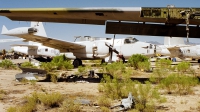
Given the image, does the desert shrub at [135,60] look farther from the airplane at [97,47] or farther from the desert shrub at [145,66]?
the airplane at [97,47]

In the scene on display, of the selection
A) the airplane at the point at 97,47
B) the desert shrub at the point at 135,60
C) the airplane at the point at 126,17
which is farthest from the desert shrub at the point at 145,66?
the airplane at the point at 126,17

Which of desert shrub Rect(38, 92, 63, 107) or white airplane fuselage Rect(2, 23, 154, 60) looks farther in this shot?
white airplane fuselage Rect(2, 23, 154, 60)

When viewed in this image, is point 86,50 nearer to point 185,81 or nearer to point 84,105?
point 185,81

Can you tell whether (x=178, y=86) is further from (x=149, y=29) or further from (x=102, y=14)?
(x=102, y=14)

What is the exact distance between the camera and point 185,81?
7.54 meters

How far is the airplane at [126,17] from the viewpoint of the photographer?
7477 millimetres

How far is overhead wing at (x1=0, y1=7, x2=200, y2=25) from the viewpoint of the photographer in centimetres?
741

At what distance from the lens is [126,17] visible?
8.70 m

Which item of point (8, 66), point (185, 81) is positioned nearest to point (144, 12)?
point (185, 81)

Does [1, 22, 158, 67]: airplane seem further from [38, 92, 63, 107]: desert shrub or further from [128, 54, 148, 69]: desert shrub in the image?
[38, 92, 63, 107]: desert shrub

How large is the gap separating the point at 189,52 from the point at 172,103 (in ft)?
79.1

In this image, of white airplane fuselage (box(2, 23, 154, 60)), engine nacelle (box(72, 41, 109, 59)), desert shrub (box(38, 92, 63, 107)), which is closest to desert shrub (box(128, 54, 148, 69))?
white airplane fuselage (box(2, 23, 154, 60))

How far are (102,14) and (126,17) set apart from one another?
997 millimetres

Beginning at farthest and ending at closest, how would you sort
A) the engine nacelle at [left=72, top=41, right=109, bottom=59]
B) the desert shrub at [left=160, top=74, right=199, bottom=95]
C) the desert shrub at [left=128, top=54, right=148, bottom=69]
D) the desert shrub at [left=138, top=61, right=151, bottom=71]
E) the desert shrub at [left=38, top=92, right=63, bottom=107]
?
the desert shrub at [left=128, top=54, right=148, bottom=69]
the engine nacelle at [left=72, top=41, right=109, bottom=59]
the desert shrub at [left=138, top=61, right=151, bottom=71]
the desert shrub at [left=160, top=74, right=199, bottom=95]
the desert shrub at [left=38, top=92, right=63, bottom=107]
